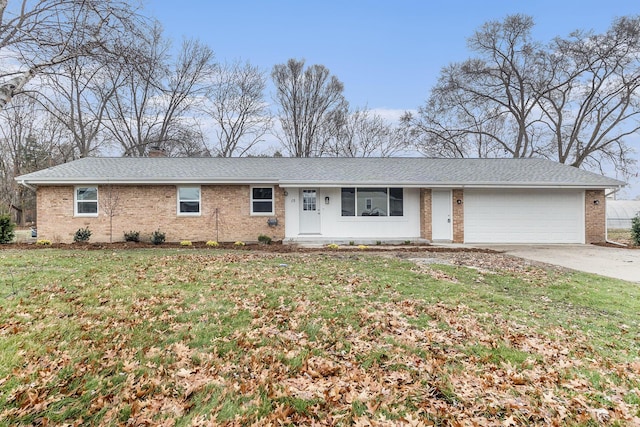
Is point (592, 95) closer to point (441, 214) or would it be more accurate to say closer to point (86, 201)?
point (441, 214)

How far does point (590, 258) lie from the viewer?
33.1ft

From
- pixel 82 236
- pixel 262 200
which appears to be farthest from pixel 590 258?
pixel 82 236

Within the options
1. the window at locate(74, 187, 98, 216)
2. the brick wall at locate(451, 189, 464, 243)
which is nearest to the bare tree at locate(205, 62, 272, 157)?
the window at locate(74, 187, 98, 216)

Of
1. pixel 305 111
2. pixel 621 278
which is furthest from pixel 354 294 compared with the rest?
pixel 305 111

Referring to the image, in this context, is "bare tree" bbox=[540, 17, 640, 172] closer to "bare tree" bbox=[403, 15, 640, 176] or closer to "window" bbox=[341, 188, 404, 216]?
"bare tree" bbox=[403, 15, 640, 176]

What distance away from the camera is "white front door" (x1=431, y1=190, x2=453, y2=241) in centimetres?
1376

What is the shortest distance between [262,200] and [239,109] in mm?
17654

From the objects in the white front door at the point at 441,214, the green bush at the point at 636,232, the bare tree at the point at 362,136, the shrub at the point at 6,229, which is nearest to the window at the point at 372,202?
the white front door at the point at 441,214

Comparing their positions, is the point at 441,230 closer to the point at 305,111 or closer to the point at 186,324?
the point at 186,324

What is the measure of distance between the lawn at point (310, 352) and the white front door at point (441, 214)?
7.42 m

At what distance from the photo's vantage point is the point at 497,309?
496 cm

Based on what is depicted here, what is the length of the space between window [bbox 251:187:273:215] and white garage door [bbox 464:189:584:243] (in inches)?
323

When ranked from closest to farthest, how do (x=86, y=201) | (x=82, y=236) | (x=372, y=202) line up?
(x=82, y=236)
(x=86, y=201)
(x=372, y=202)

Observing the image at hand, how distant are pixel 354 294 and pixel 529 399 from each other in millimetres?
3151
